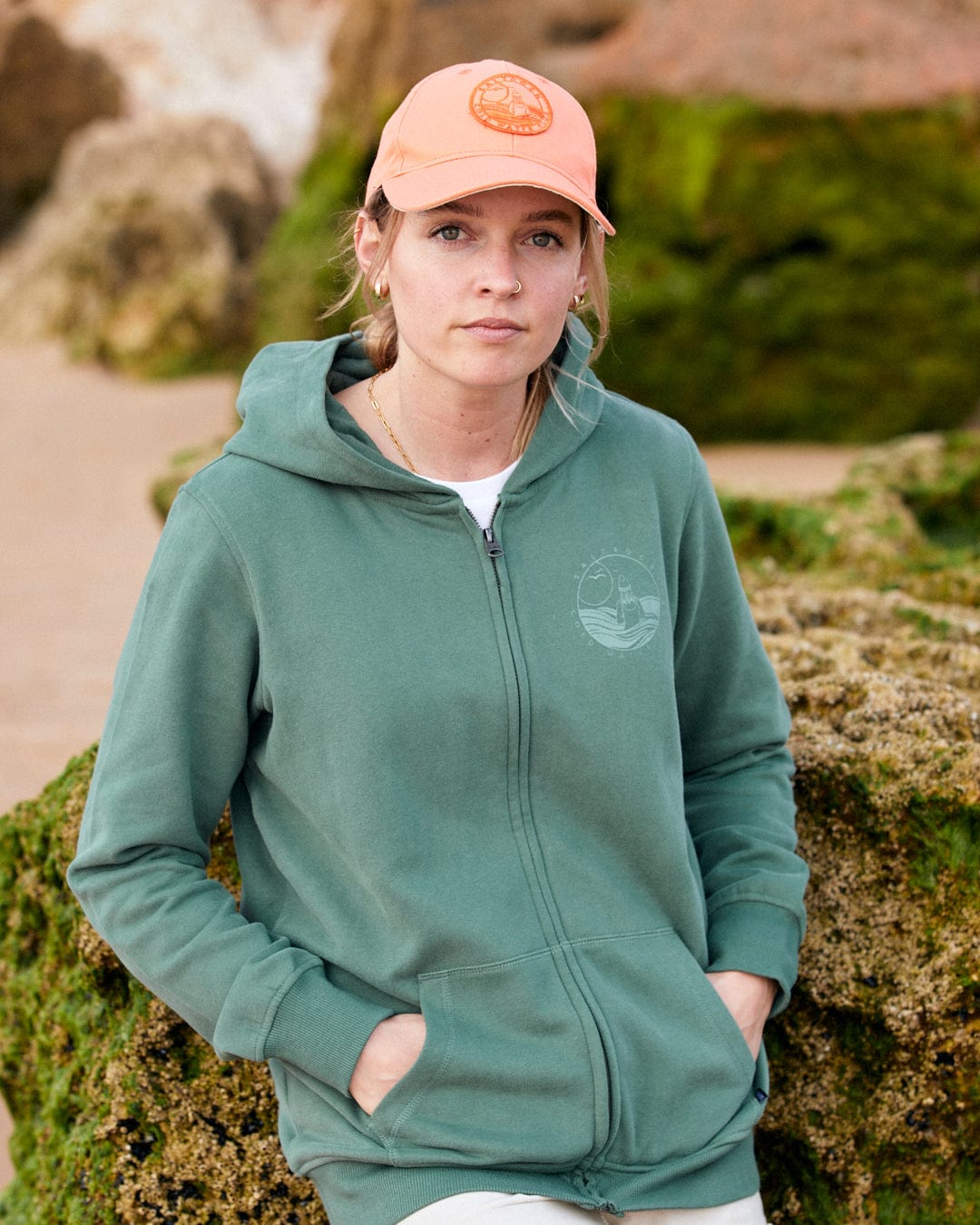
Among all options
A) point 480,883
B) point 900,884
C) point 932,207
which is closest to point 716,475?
point 932,207

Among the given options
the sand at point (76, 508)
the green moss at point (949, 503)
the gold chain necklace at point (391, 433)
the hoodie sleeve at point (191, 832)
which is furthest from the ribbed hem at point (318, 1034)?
the green moss at point (949, 503)

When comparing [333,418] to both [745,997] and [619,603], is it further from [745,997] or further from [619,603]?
[745,997]

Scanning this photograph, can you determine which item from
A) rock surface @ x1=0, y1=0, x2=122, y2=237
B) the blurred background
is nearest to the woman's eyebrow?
the blurred background

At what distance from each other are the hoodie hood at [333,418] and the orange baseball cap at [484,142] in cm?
26

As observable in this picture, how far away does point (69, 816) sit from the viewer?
7.03 ft

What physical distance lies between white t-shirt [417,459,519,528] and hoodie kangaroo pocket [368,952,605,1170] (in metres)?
0.55

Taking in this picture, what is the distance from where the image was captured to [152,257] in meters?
12.6

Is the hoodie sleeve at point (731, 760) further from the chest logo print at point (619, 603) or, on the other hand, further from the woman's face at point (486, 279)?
the woman's face at point (486, 279)

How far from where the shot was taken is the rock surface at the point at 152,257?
40.3ft

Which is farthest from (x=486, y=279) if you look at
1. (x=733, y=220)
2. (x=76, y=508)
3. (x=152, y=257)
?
(x=152, y=257)

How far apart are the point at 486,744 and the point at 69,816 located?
0.82m

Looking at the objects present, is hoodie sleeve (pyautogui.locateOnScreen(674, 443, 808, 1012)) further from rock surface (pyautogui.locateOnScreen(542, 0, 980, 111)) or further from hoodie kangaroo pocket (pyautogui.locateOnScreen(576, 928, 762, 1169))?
rock surface (pyautogui.locateOnScreen(542, 0, 980, 111))

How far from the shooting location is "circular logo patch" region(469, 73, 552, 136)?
161 centimetres

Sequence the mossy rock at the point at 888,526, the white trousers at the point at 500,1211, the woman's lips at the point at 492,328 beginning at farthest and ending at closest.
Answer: the mossy rock at the point at 888,526 < the woman's lips at the point at 492,328 < the white trousers at the point at 500,1211
